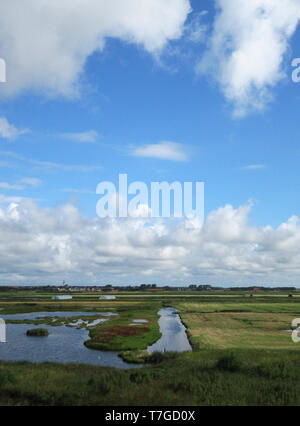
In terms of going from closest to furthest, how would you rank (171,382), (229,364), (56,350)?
(171,382) < (229,364) < (56,350)

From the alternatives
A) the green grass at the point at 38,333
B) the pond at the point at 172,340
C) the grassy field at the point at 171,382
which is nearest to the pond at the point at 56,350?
the green grass at the point at 38,333

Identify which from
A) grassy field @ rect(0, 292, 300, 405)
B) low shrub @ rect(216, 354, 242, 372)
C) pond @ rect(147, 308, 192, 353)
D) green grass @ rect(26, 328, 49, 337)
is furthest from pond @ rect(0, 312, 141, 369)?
low shrub @ rect(216, 354, 242, 372)

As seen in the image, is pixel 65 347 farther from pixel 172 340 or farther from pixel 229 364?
pixel 229 364

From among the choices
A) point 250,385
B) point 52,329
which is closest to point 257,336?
point 250,385

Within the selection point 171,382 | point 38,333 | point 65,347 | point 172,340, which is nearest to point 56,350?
point 65,347

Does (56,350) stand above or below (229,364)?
below

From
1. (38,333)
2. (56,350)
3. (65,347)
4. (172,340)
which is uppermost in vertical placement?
(56,350)

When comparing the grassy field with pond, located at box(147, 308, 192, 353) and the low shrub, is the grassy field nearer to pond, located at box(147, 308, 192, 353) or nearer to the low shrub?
the low shrub
